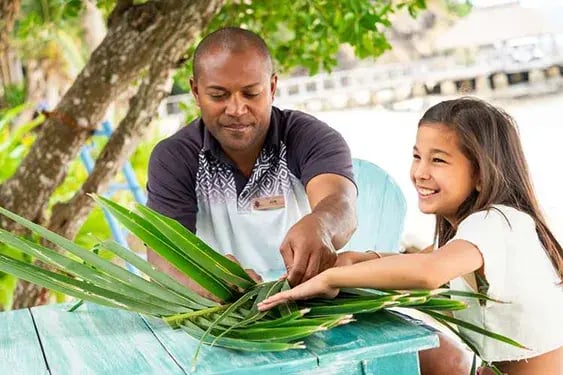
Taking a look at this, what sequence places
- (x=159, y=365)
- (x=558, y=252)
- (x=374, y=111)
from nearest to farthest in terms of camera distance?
1. (x=159, y=365)
2. (x=558, y=252)
3. (x=374, y=111)

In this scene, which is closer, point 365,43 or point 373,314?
point 373,314

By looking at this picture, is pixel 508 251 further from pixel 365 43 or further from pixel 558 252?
pixel 365 43

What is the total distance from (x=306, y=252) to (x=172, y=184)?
2.59 ft

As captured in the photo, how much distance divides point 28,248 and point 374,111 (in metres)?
24.6

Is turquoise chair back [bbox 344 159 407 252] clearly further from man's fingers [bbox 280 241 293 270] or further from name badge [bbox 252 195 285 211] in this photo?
man's fingers [bbox 280 241 293 270]

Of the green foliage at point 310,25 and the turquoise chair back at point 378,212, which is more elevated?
the green foliage at point 310,25

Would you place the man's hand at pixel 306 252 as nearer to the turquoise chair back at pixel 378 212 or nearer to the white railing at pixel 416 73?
the turquoise chair back at pixel 378 212

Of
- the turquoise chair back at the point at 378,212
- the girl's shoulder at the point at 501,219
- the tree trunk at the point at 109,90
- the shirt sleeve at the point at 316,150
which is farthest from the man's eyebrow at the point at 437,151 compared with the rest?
the tree trunk at the point at 109,90

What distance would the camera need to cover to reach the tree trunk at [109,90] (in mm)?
3189

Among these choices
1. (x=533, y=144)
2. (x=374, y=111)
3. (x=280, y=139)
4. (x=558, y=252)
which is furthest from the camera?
(x=374, y=111)

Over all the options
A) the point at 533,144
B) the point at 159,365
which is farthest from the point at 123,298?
the point at 533,144

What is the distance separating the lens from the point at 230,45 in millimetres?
2500

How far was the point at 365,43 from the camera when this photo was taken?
11.2 ft

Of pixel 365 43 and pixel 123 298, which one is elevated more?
pixel 365 43
